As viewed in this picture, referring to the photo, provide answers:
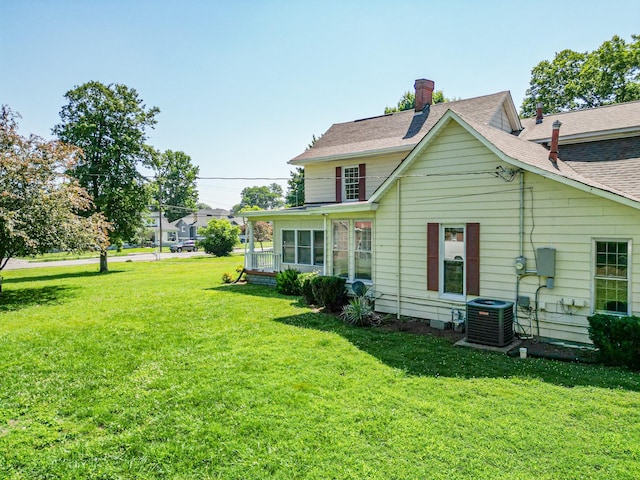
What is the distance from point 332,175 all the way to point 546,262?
37.4 feet

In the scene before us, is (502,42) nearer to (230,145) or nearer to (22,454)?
(22,454)

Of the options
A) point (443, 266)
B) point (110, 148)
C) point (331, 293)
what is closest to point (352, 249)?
point (331, 293)

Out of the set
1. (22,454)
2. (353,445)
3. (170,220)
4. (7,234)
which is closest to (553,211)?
(353,445)

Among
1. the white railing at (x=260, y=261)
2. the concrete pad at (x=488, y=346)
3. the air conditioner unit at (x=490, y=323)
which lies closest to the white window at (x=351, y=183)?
the white railing at (x=260, y=261)

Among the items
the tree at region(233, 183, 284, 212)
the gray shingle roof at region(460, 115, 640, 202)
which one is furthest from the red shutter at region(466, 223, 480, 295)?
the tree at region(233, 183, 284, 212)

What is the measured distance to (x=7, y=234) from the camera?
1248 centimetres

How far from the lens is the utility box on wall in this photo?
299 inches

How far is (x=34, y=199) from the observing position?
13383mm

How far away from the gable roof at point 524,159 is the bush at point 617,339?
2006mm

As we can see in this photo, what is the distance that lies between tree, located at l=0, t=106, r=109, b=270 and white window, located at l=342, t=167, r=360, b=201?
10599 mm

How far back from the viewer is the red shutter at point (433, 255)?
9266 millimetres

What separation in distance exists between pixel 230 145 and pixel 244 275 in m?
13.7

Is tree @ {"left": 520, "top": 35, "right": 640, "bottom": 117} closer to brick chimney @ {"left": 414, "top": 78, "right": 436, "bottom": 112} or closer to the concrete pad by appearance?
brick chimney @ {"left": 414, "top": 78, "right": 436, "bottom": 112}

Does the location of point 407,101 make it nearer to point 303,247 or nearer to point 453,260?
point 303,247
